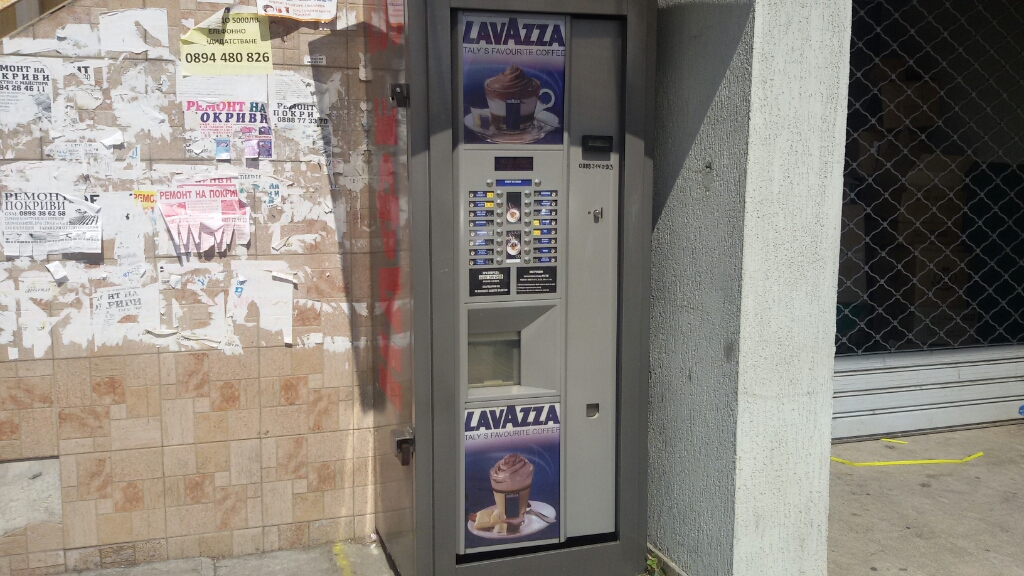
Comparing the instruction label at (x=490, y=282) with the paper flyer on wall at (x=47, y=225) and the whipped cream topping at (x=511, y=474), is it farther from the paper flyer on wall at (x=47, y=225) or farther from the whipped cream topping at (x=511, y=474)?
the paper flyer on wall at (x=47, y=225)

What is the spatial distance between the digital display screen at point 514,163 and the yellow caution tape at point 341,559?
5.94 feet

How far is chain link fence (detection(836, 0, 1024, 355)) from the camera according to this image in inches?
205

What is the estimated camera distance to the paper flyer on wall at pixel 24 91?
3119mm

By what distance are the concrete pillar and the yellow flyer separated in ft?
5.28

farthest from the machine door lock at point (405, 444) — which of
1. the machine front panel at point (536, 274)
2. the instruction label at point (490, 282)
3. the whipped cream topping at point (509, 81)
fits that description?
the whipped cream topping at point (509, 81)

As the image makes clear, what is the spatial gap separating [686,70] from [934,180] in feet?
10.5

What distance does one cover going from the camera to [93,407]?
330cm

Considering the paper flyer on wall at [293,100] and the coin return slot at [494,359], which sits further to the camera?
the paper flyer on wall at [293,100]

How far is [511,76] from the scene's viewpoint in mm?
2879

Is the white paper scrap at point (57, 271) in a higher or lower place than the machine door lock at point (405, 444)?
higher

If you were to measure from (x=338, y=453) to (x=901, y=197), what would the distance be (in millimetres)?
3947

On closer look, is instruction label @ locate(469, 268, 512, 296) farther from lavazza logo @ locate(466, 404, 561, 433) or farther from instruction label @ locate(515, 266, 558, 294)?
lavazza logo @ locate(466, 404, 561, 433)

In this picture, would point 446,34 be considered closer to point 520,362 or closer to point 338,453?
point 520,362

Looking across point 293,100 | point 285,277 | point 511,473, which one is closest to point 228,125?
point 293,100
